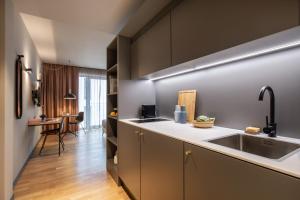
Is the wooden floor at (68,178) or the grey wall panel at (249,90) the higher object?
the grey wall panel at (249,90)

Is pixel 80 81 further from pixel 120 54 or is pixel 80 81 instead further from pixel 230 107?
pixel 230 107

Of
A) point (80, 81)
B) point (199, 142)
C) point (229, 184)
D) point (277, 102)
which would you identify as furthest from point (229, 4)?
point (80, 81)

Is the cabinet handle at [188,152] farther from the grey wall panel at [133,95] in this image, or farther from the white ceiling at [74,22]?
the white ceiling at [74,22]

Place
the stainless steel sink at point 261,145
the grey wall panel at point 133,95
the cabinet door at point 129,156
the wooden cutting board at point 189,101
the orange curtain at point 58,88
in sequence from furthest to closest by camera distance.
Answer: the orange curtain at point 58,88, the grey wall panel at point 133,95, the wooden cutting board at point 189,101, the cabinet door at point 129,156, the stainless steel sink at point 261,145

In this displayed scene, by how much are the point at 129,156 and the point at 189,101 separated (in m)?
0.99

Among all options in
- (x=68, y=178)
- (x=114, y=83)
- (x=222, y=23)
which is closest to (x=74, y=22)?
(x=114, y=83)

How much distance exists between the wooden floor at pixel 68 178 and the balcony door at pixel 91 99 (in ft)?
9.40

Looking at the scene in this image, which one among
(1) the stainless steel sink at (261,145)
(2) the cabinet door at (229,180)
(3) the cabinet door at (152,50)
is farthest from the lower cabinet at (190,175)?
(3) the cabinet door at (152,50)

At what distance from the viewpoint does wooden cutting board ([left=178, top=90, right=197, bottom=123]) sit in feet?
5.89

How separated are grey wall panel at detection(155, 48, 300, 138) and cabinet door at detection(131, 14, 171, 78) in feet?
1.46

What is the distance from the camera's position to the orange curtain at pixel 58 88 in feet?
18.4

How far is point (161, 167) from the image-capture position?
1291 millimetres

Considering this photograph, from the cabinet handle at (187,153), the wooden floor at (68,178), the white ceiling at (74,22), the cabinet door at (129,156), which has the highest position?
the white ceiling at (74,22)

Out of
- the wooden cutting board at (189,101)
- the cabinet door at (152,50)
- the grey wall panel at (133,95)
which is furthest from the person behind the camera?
the grey wall panel at (133,95)
